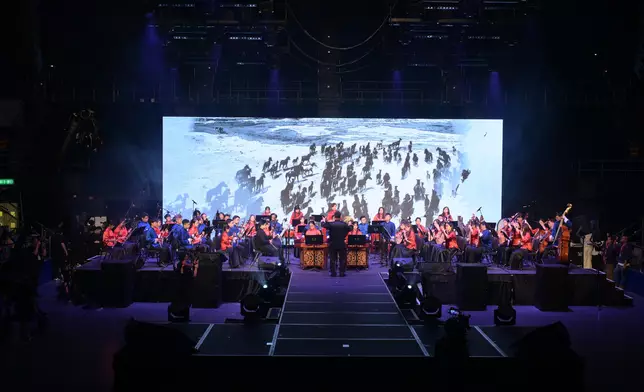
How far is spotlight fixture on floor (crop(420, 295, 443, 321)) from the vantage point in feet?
35.5

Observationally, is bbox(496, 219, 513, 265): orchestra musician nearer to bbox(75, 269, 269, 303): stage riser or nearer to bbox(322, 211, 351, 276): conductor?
bbox(322, 211, 351, 276): conductor

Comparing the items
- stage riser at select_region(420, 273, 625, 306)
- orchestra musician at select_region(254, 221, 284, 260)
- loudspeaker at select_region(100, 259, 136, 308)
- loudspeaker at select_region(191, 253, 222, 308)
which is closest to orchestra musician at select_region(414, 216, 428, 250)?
stage riser at select_region(420, 273, 625, 306)

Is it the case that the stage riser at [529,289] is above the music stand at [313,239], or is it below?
below

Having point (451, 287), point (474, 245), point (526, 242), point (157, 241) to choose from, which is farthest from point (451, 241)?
point (157, 241)

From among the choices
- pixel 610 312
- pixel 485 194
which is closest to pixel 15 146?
pixel 485 194

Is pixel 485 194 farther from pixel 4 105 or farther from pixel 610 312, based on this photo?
pixel 4 105

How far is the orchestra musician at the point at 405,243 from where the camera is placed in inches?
629

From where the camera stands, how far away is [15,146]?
19891mm

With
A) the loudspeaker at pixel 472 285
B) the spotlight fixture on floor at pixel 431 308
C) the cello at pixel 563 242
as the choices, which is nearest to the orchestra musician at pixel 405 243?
the loudspeaker at pixel 472 285

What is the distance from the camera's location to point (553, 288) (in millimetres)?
13312

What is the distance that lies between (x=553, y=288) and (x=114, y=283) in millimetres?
9905

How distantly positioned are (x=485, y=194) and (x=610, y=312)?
7696 mm

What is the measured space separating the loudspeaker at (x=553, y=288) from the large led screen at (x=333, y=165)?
700cm

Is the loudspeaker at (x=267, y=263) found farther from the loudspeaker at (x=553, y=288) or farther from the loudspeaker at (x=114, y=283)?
the loudspeaker at (x=553, y=288)
